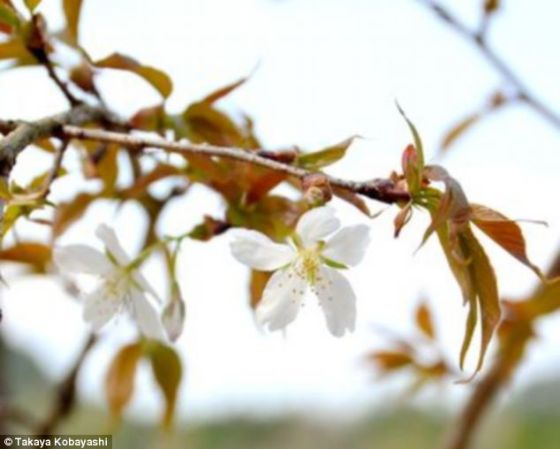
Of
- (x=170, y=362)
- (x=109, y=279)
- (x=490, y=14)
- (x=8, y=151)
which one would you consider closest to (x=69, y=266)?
(x=109, y=279)

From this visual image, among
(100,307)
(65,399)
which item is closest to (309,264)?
(100,307)

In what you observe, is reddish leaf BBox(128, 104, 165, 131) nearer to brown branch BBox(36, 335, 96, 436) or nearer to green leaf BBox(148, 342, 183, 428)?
green leaf BBox(148, 342, 183, 428)

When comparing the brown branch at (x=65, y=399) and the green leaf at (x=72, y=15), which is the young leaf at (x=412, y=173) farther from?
the brown branch at (x=65, y=399)

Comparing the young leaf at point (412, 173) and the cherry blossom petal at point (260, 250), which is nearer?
the young leaf at point (412, 173)

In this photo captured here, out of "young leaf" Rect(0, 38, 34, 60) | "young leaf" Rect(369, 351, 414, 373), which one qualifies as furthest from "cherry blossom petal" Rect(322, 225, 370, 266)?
"young leaf" Rect(369, 351, 414, 373)

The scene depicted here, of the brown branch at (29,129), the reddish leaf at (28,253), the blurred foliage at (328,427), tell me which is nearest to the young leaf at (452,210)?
the brown branch at (29,129)
